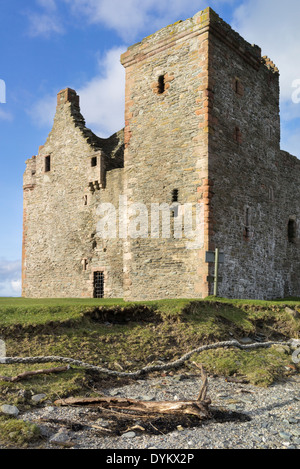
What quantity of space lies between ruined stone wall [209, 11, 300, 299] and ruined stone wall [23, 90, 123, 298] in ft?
18.5

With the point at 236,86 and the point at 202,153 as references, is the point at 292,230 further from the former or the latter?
the point at 202,153

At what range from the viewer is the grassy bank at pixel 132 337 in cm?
730

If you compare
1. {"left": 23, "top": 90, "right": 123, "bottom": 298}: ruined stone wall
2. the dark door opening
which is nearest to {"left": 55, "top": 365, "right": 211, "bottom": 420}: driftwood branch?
{"left": 23, "top": 90, "right": 123, "bottom": 298}: ruined stone wall

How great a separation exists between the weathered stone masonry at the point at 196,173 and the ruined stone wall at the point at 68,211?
86mm

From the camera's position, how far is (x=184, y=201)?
1517 cm

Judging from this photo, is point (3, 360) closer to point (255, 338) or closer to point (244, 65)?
point (255, 338)

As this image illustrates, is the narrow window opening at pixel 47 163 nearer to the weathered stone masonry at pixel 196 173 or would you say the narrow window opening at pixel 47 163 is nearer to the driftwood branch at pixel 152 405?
the weathered stone masonry at pixel 196 173

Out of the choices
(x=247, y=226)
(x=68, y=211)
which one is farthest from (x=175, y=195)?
(x=68, y=211)

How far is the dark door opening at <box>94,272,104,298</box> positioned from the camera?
66.5 ft

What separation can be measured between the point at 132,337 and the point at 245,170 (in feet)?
31.1

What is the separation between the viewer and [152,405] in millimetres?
5941

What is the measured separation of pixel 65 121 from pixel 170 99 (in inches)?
349

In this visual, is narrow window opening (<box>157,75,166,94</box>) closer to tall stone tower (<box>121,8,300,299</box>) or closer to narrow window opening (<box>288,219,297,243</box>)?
tall stone tower (<box>121,8,300,299</box>)
